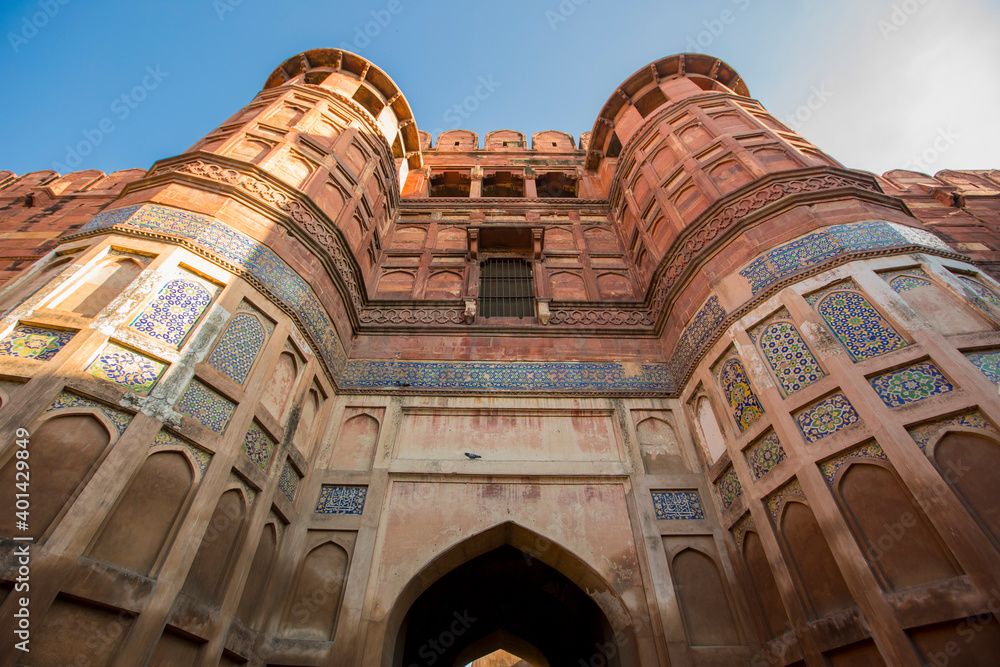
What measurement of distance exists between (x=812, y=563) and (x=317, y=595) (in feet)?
16.5

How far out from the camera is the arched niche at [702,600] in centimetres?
538

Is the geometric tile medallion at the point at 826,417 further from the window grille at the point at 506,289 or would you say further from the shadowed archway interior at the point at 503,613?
the window grille at the point at 506,289

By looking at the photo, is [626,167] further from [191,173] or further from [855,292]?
[191,173]

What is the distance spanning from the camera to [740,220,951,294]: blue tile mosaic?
597 cm

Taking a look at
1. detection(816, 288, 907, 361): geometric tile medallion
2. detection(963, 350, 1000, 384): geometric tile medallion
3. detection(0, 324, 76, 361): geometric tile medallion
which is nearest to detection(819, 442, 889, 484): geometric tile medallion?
detection(816, 288, 907, 361): geometric tile medallion

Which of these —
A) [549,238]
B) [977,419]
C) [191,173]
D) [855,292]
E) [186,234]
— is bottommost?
[977,419]

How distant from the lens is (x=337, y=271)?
783cm

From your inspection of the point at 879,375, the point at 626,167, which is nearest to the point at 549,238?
the point at 626,167

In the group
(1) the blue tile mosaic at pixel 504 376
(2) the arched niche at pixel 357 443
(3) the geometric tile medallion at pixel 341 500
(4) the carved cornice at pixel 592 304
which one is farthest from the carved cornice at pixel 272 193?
(3) the geometric tile medallion at pixel 341 500

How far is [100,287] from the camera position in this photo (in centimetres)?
543

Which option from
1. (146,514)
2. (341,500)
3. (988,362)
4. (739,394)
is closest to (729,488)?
(739,394)

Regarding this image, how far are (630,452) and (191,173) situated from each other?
7.05 m

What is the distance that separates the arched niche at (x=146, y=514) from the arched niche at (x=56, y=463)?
352mm

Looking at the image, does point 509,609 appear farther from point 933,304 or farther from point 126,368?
point 933,304
